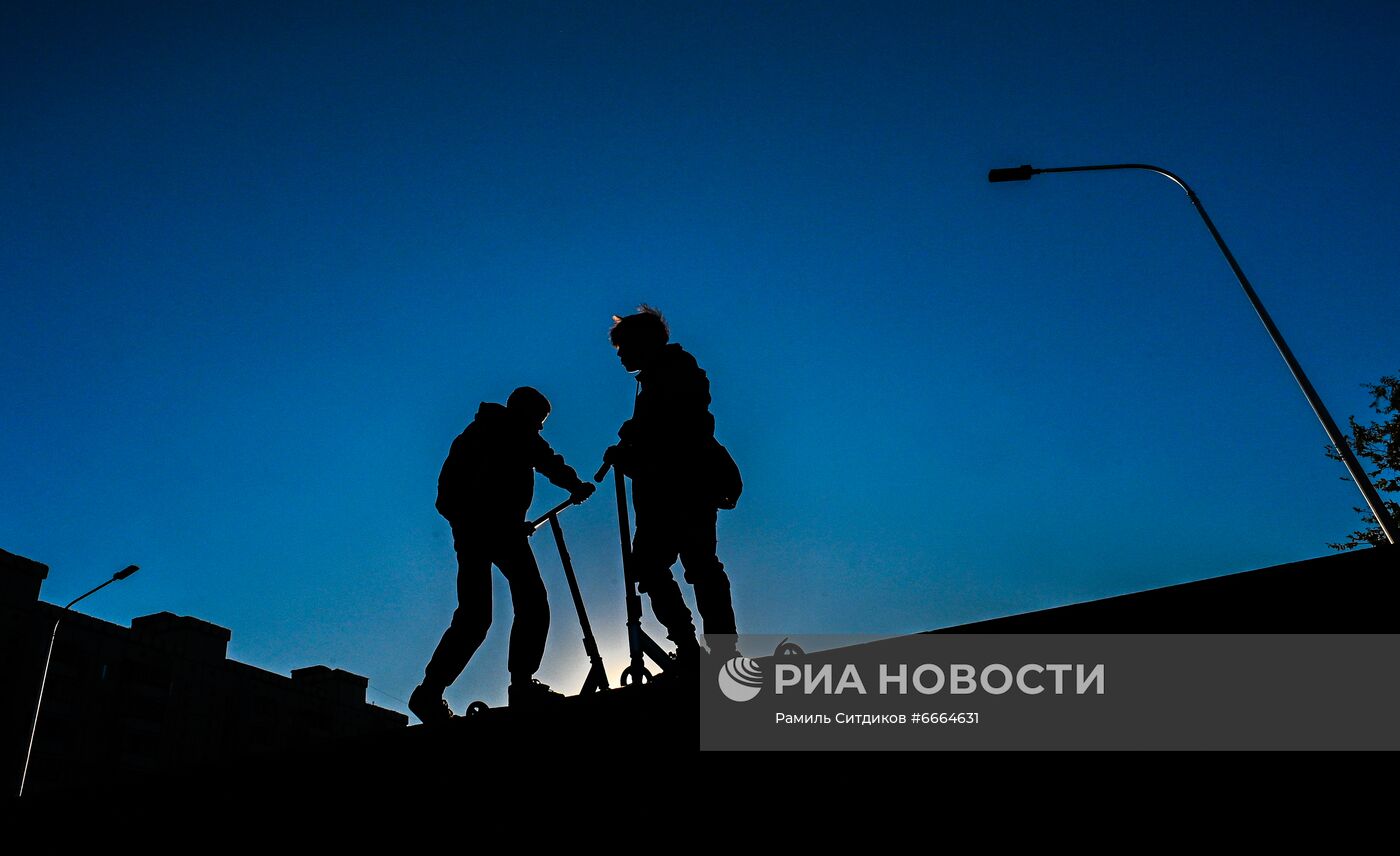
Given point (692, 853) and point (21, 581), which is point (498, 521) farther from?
point (21, 581)

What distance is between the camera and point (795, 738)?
255cm

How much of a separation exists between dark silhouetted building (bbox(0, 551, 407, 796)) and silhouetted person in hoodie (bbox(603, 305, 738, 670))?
3526cm

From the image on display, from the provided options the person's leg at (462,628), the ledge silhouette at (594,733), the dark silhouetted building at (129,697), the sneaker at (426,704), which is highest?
the dark silhouetted building at (129,697)

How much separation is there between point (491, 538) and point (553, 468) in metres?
0.77

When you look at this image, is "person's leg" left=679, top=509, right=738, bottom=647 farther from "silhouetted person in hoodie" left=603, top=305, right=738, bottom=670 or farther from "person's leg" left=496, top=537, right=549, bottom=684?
"person's leg" left=496, top=537, right=549, bottom=684

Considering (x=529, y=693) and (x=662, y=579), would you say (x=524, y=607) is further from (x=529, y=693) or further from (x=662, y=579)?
(x=662, y=579)

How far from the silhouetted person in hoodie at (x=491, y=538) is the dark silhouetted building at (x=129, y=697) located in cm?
3388

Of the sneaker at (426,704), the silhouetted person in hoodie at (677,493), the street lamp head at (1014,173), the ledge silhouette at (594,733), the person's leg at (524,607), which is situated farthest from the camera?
the street lamp head at (1014,173)

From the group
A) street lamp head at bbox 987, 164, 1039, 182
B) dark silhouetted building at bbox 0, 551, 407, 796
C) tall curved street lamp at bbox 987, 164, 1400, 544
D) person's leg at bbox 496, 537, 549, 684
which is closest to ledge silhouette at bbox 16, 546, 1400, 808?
person's leg at bbox 496, 537, 549, 684

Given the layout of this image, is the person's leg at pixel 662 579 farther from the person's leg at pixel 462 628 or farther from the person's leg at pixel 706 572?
the person's leg at pixel 462 628

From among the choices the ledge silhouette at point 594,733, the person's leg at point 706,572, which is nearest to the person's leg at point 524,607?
the person's leg at point 706,572

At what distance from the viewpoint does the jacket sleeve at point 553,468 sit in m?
5.78

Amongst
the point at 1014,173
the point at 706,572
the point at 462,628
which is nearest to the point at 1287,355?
the point at 1014,173

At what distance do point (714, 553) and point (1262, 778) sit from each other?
302cm
